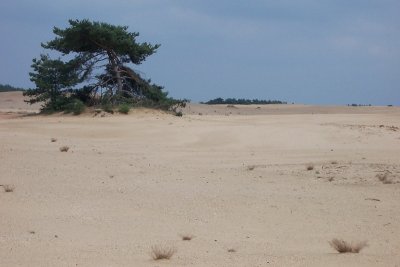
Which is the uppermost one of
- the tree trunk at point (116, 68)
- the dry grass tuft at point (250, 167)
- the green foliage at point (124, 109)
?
the tree trunk at point (116, 68)

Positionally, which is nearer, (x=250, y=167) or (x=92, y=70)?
(x=250, y=167)

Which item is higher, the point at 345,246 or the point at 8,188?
the point at 345,246

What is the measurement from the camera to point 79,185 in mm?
9164

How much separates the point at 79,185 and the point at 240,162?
4571 mm

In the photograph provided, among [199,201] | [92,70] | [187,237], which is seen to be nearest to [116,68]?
[92,70]

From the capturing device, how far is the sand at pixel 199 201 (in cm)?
542

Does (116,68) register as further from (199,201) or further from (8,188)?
(199,201)

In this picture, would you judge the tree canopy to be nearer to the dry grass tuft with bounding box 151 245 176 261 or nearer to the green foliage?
the green foliage

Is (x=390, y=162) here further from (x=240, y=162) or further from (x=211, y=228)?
(x=211, y=228)

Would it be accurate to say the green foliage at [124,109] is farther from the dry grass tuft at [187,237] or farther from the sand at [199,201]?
the dry grass tuft at [187,237]

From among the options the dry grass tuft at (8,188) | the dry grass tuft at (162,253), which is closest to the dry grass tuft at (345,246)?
the dry grass tuft at (162,253)

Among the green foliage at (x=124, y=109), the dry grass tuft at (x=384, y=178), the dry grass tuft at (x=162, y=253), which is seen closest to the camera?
the dry grass tuft at (x=162, y=253)

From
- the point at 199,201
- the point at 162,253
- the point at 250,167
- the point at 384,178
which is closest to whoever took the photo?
the point at 162,253

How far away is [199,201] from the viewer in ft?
26.6
